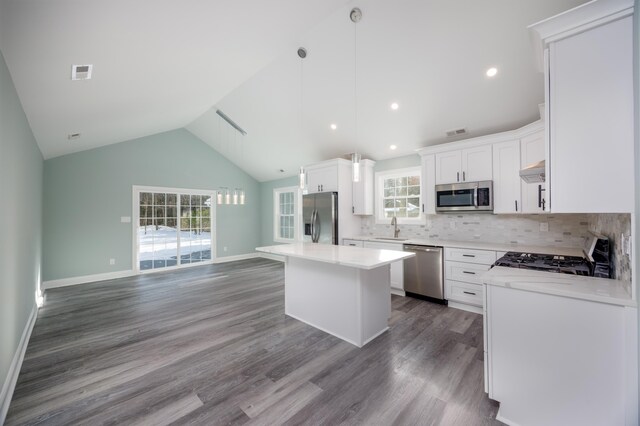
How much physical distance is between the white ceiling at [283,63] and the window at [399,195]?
18.3 inches

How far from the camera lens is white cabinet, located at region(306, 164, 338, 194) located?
16.3 ft

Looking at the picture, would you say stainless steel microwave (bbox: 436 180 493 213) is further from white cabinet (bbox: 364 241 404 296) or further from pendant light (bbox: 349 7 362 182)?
pendant light (bbox: 349 7 362 182)

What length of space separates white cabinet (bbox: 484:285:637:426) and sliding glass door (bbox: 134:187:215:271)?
6.63m

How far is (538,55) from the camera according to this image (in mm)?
1654

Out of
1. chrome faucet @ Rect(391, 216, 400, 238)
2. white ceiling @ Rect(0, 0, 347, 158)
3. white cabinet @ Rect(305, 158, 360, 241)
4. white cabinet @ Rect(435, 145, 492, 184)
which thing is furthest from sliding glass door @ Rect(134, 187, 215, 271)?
white cabinet @ Rect(435, 145, 492, 184)

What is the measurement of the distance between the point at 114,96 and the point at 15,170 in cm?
122

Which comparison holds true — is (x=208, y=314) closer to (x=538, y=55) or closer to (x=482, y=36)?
(x=538, y=55)

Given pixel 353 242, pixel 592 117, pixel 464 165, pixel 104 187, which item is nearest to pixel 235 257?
pixel 104 187

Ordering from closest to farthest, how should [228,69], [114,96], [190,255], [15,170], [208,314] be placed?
[15,170] → [114,96] → [228,69] → [208,314] → [190,255]

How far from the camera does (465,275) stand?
346cm

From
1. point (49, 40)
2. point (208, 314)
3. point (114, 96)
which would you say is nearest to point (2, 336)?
point (208, 314)

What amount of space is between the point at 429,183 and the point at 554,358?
291cm

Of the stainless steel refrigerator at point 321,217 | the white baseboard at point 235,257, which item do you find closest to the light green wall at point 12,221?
the stainless steel refrigerator at point 321,217

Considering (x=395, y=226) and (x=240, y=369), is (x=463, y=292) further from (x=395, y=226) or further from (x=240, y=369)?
(x=240, y=369)
